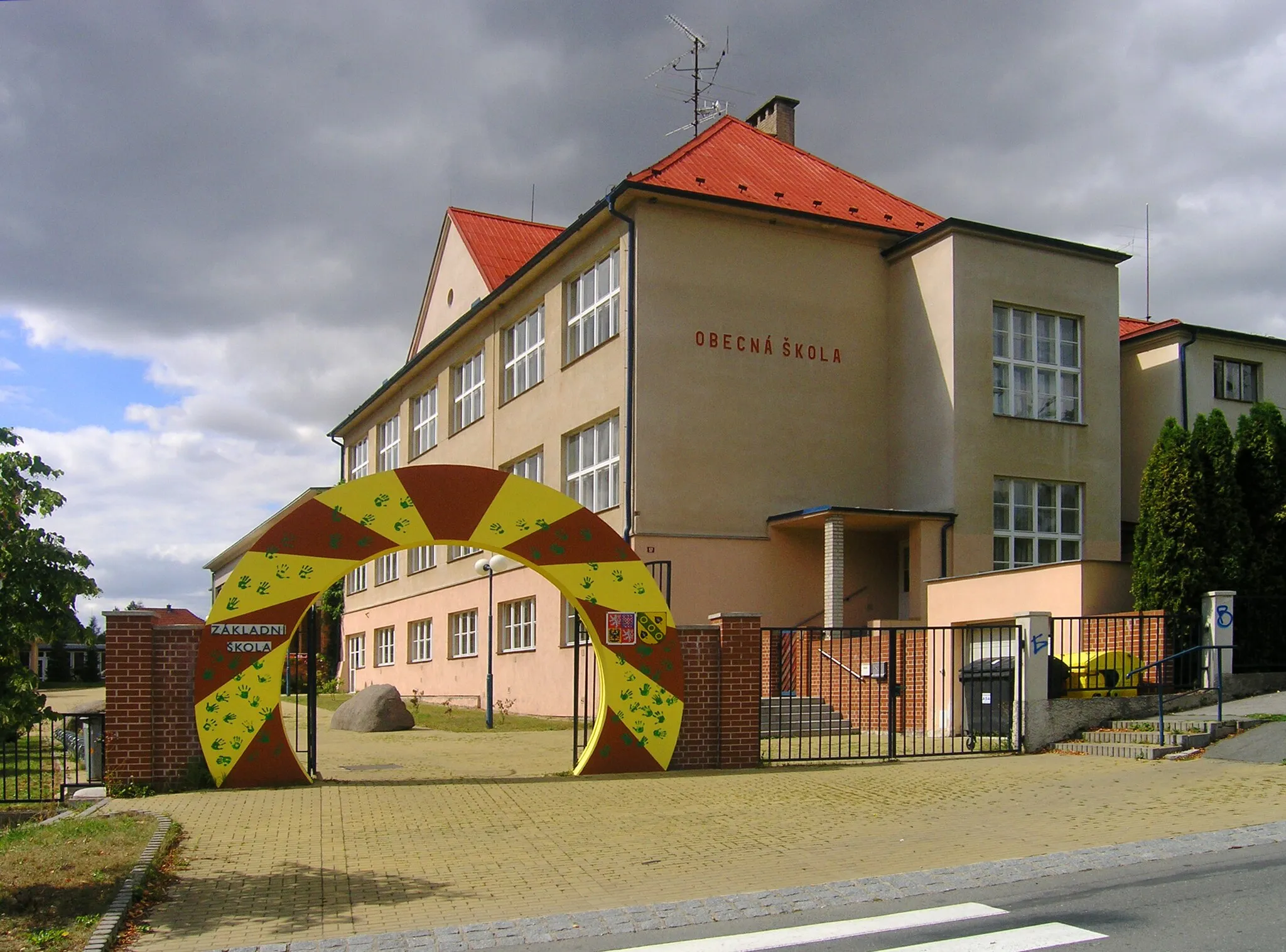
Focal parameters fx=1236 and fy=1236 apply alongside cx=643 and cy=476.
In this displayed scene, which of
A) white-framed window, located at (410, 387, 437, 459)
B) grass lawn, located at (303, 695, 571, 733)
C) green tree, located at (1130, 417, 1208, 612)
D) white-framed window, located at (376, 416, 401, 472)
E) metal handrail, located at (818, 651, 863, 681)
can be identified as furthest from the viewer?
white-framed window, located at (376, 416, 401, 472)

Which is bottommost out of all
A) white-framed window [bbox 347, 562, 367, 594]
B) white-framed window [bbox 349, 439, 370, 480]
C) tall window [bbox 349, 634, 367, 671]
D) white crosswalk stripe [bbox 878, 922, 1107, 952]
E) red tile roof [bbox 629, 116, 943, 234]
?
tall window [bbox 349, 634, 367, 671]

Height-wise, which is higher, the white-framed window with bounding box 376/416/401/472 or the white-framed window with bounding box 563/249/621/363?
the white-framed window with bounding box 563/249/621/363

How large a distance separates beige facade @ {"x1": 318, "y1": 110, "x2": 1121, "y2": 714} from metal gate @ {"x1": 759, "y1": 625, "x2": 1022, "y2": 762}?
6.24ft

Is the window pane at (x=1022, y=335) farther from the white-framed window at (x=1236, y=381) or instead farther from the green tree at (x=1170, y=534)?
the white-framed window at (x=1236, y=381)

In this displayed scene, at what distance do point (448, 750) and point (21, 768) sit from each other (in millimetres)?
6339

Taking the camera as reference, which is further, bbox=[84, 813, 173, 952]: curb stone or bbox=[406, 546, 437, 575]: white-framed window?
bbox=[406, 546, 437, 575]: white-framed window

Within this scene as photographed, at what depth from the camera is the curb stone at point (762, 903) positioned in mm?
6770

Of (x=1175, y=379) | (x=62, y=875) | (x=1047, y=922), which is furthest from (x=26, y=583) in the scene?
(x=1175, y=379)

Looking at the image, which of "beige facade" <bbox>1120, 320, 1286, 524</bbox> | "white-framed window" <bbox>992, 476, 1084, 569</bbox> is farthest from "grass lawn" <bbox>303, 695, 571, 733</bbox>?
"beige facade" <bbox>1120, 320, 1286, 524</bbox>

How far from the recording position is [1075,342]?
25.5 metres

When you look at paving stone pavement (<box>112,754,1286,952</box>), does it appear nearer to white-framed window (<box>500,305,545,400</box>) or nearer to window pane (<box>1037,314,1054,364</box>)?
window pane (<box>1037,314,1054,364</box>)

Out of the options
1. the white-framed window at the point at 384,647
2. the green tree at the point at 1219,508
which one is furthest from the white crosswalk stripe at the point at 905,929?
the white-framed window at the point at 384,647

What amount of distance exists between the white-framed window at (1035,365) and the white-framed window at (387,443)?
70.3 ft

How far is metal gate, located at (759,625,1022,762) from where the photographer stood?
1605 centimetres
